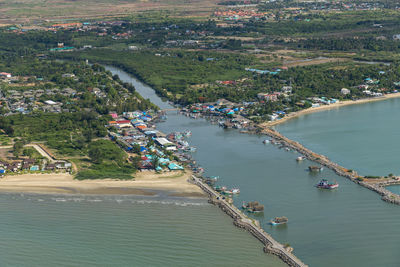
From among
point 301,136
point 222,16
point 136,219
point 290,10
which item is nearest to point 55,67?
point 301,136

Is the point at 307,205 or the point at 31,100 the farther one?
the point at 31,100

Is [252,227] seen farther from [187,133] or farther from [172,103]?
[172,103]

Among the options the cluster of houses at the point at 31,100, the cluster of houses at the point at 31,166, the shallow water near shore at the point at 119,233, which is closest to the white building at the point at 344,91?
the cluster of houses at the point at 31,100

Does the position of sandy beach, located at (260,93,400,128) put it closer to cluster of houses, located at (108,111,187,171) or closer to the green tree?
cluster of houses, located at (108,111,187,171)

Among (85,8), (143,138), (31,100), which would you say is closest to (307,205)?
(143,138)

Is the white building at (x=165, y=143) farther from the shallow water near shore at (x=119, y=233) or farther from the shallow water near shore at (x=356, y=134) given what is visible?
the shallow water near shore at (x=356, y=134)
